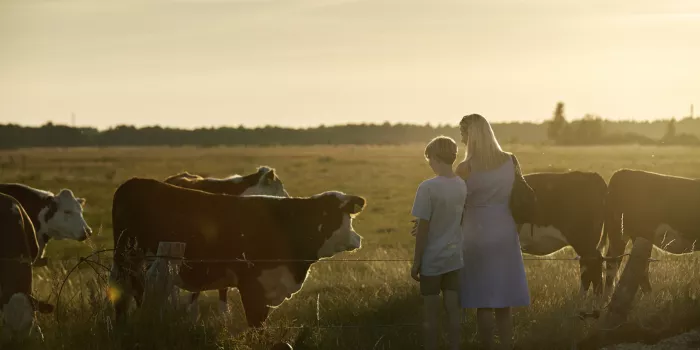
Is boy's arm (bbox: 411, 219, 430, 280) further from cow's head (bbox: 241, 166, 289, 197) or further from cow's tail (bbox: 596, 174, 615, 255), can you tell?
cow's head (bbox: 241, 166, 289, 197)

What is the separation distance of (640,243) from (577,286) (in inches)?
90.7

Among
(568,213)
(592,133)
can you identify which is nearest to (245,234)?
(568,213)

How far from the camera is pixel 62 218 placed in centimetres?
1479

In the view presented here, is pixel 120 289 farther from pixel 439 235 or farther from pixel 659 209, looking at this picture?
pixel 659 209

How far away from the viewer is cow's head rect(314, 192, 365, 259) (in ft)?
28.7

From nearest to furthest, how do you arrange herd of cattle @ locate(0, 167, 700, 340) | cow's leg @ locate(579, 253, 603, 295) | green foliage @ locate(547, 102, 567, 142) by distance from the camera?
herd of cattle @ locate(0, 167, 700, 340) → cow's leg @ locate(579, 253, 603, 295) → green foliage @ locate(547, 102, 567, 142)

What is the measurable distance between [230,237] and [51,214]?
7455 mm

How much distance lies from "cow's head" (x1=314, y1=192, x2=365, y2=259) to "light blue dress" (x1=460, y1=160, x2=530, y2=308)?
2031mm

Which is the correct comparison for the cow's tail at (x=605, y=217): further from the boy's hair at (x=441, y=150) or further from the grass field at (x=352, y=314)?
the boy's hair at (x=441, y=150)

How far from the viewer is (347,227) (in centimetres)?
878

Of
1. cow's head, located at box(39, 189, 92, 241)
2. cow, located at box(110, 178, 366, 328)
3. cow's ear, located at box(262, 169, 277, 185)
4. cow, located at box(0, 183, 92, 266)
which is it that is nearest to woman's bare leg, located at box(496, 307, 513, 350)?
cow, located at box(110, 178, 366, 328)

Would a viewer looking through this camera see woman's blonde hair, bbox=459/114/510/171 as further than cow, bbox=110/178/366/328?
No

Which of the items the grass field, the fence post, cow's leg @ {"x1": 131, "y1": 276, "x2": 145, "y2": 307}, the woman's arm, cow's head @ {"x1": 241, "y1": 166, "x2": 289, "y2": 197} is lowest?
the grass field

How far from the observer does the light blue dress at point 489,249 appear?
6.86 m
